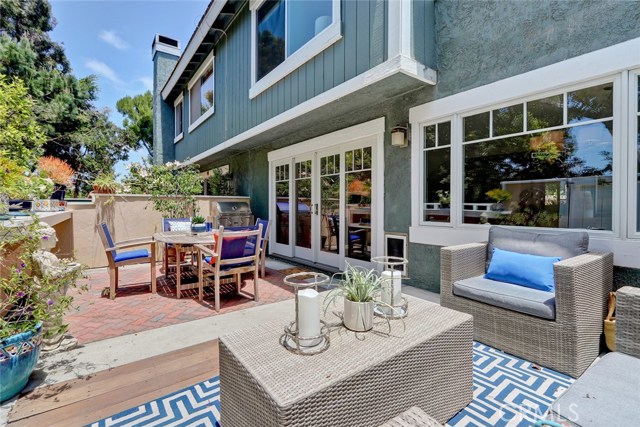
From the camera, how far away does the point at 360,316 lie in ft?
5.55

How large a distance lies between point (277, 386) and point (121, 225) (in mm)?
6318

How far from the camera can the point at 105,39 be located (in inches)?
432

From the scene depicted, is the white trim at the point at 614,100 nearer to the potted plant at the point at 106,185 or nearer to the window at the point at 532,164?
the window at the point at 532,164

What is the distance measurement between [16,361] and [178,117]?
37.8ft

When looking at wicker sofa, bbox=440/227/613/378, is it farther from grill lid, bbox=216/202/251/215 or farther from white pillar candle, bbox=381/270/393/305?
grill lid, bbox=216/202/251/215

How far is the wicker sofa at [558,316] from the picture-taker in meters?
2.17

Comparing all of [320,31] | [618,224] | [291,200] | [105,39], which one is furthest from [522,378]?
[105,39]

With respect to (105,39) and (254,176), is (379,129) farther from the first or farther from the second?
(105,39)

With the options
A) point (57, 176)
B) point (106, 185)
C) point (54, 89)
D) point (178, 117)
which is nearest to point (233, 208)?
point (106, 185)

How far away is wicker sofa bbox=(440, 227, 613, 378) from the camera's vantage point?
217 centimetres

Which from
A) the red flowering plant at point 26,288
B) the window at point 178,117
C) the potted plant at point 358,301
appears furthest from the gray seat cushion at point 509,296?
the window at point 178,117

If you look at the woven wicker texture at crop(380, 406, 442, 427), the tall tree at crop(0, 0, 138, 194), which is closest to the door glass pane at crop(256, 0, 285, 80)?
the woven wicker texture at crop(380, 406, 442, 427)

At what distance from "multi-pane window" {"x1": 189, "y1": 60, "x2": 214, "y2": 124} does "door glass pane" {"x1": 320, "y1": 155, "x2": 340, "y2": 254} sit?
458 cm

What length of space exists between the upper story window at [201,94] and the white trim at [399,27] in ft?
19.8
